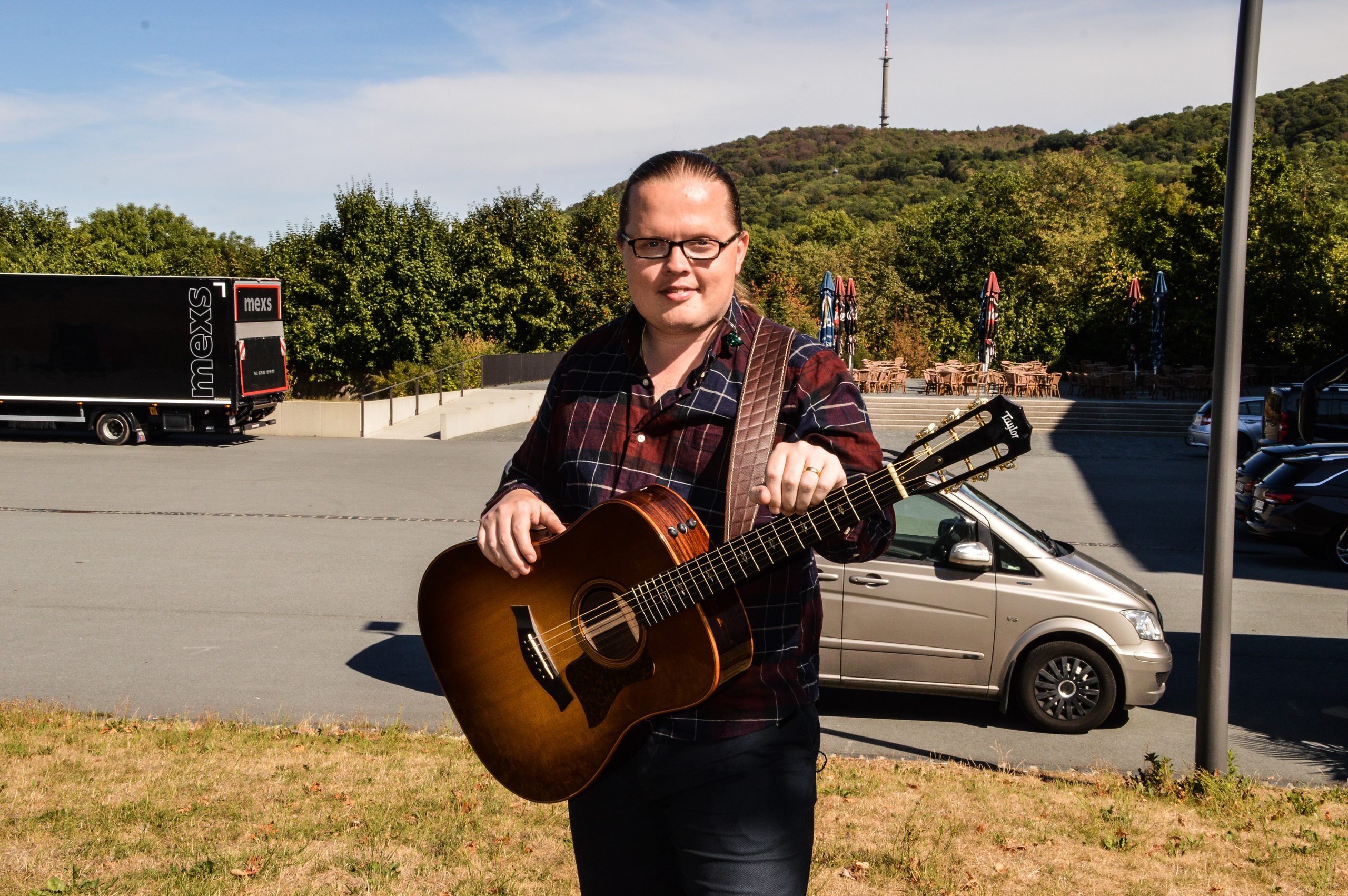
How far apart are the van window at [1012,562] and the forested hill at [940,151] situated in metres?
83.2

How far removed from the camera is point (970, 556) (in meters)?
7.51

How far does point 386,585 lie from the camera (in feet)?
40.3

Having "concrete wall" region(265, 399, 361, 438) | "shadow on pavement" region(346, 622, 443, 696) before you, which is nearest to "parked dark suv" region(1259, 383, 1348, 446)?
"shadow on pavement" region(346, 622, 443, 696)

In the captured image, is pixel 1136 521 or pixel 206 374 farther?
pixel 206 374

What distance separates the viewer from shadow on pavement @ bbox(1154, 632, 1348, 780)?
7.49m

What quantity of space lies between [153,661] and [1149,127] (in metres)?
134

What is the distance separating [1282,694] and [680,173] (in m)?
8.59

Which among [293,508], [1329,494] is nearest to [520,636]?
[1329,494]

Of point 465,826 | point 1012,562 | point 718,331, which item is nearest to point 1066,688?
point 1012,562

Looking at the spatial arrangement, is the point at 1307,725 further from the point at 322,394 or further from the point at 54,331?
the point at 322,394

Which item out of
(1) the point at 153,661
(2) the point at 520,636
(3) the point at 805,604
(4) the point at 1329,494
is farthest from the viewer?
(4) the point at 1329,494

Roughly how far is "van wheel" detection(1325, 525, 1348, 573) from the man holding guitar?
14794 millimetres

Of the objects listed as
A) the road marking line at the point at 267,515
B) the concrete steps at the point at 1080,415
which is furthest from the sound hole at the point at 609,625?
the concrete steps at the point at 1080,415

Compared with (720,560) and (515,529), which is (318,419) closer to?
(515,529)
